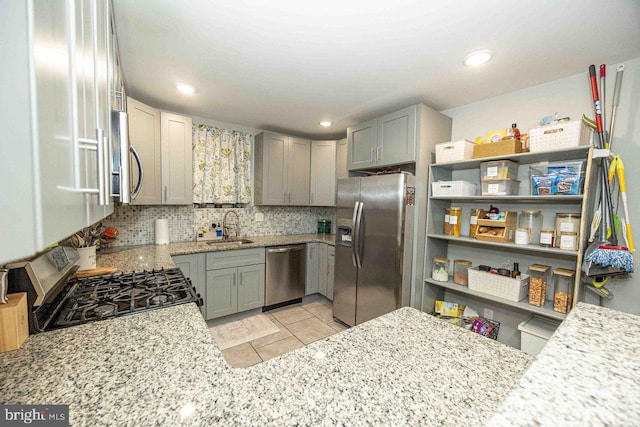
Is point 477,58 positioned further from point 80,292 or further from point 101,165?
point 80,292

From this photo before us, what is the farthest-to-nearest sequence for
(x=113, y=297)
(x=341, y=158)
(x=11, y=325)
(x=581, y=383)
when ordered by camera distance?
(x=341, y=158), (x=113, y=297), (x=11, y=325), (x=581, y=383)

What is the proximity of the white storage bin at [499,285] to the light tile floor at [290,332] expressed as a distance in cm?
149

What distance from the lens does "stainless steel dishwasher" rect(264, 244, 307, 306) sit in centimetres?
314

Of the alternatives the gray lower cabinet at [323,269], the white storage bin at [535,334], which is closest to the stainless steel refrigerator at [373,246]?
the gray lower cabinet at [323,269]

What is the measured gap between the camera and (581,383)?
536 millimetres

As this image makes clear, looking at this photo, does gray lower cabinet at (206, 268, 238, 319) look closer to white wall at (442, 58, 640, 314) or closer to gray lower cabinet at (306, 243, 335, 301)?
gray lower cabinet at (306, 243, 335, 301)

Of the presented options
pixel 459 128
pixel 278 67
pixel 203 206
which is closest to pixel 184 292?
pixel 278 67

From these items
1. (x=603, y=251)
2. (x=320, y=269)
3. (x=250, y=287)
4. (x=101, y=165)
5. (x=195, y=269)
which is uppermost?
(x=101, y=165)

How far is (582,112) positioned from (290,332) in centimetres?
327

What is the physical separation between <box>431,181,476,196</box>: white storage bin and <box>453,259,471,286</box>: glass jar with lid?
66 centimetres

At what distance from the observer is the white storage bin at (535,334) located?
1.79 meters

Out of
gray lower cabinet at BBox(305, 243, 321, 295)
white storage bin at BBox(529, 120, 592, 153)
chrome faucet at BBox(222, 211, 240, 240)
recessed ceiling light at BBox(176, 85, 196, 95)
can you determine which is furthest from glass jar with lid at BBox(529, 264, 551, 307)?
recessed ceiling light at BBox(176, 85, 196, 95)

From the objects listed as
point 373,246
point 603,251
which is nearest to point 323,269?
point 373,246

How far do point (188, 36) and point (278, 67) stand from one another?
2.02 feet
